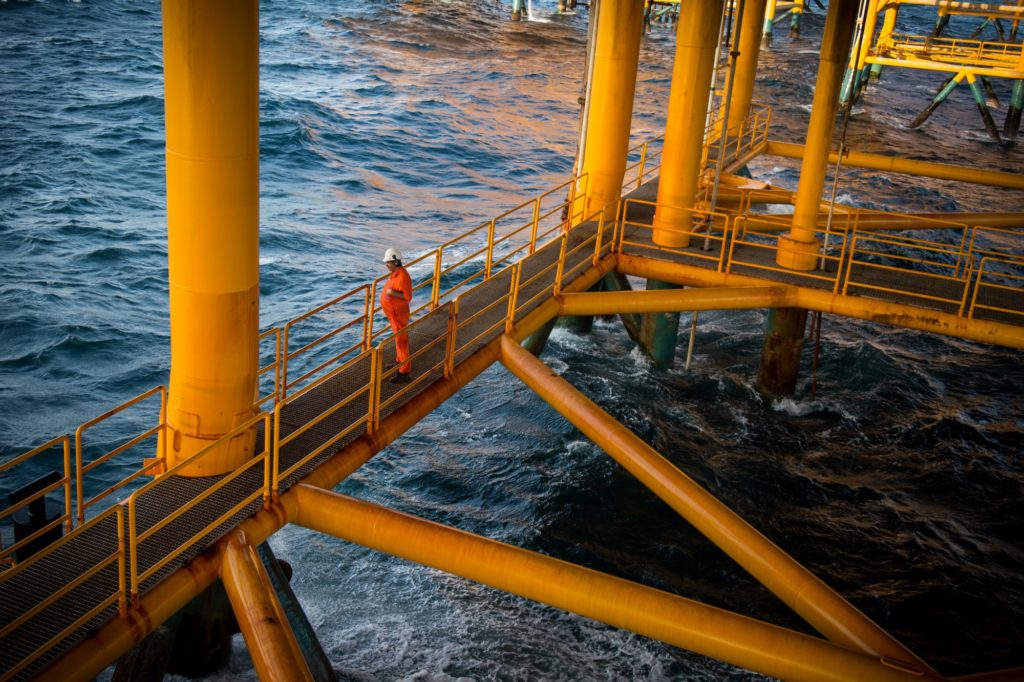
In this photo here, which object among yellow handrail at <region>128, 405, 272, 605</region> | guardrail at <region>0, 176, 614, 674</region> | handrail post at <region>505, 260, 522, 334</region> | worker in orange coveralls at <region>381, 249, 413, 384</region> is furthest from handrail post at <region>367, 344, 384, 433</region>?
handrail post at <region>505, 260, 522, 334</region>

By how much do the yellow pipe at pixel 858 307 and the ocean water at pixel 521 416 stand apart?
2550mm

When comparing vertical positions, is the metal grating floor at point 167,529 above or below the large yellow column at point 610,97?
below

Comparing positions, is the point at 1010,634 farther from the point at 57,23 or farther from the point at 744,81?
the point at 57,23

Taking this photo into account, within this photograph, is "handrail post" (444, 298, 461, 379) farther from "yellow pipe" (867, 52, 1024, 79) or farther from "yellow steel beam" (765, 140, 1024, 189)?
"yellow pipe" (867, 52, 1024, 79)

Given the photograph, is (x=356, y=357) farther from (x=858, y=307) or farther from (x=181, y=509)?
(x=858, y=307)

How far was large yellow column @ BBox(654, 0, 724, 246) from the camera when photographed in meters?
16.1

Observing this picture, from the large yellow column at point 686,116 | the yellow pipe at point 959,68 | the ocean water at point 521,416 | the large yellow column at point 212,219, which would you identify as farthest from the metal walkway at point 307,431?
the yellow pipe at point 959,68

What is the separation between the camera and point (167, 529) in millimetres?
8617

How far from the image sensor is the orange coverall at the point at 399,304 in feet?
36.0

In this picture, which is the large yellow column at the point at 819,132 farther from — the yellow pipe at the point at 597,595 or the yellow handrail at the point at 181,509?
the yellow handrail at the point at 181,509

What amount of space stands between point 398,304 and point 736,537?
13.5 ft

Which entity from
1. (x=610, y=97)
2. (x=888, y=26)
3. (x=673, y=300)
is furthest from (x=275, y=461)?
(x=888, y=26)

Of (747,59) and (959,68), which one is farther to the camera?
(959,68)

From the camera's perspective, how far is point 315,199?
96.6 feet
